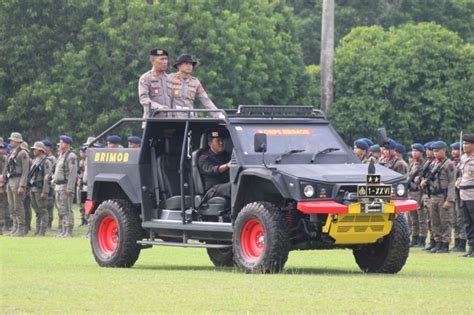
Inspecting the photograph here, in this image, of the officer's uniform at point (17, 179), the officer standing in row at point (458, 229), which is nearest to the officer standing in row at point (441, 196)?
the officer standing in row at point (458, 229)

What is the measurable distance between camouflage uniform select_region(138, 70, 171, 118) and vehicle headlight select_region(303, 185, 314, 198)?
3421 mm

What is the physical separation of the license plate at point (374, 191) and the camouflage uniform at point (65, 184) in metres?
12.6

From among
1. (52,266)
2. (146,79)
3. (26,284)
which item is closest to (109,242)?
(52,266)

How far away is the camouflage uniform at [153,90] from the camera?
66.0ft

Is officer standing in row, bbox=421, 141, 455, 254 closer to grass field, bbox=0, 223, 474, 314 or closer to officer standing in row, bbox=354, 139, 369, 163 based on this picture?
officer standing in row, bbox=354, 139, 369, 163

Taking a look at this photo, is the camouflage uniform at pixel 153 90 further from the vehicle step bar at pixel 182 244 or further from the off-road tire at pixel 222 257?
the off-road tire at pixel 222 257

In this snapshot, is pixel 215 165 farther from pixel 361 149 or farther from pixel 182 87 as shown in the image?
pixel 361 149

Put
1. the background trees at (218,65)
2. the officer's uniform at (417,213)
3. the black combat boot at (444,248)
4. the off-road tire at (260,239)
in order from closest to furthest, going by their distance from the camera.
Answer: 1. the off-road tire at (260,239)
2. the black combat boot at (444,248)
3. the officer's uniform at (417,213)
4. the background trees at (218,65)

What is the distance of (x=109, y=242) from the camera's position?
791 inches

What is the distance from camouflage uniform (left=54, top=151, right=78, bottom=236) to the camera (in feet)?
95.7

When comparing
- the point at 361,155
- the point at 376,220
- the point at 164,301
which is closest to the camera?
the point at 164,301

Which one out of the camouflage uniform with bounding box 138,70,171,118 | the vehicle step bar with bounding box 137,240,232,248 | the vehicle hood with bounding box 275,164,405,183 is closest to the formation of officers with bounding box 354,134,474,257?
the camouflage uniform with bounding box 138,70,171,118

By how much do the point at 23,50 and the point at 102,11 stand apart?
2959 millimetres

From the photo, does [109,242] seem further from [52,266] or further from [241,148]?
[241,148]
